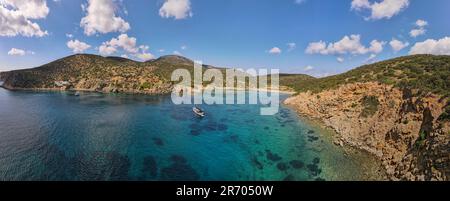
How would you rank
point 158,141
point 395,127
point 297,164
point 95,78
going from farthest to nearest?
point 95,78 < point 158,141 < point 395,127 < point 297,164

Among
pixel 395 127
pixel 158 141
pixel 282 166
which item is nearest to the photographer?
pixel 282 166

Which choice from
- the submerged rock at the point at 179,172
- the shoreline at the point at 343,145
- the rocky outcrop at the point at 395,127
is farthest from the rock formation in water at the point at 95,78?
the rocky outcrop at the point at 395,127

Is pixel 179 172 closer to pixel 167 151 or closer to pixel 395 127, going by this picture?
pixel 167 151

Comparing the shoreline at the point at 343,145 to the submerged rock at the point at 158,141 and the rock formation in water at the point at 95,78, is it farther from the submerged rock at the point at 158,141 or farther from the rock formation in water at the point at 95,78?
the rock formation in water at the point at 95,78

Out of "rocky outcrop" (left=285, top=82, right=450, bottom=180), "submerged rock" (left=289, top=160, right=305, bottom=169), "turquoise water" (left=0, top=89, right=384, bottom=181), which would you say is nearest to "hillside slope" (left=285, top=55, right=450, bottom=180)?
"rocky outcrop" (left=285, top=82, right=450, bottom=180)

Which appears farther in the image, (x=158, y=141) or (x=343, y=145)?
(x=158, y=141)

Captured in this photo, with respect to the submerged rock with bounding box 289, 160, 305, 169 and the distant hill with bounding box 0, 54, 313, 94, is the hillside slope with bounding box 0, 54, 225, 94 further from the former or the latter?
the submerged rock with bounding box 289, 160, 305, 169

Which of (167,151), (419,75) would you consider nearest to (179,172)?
(167,151)
